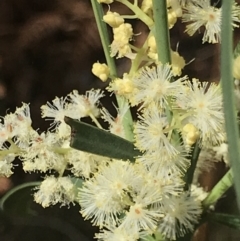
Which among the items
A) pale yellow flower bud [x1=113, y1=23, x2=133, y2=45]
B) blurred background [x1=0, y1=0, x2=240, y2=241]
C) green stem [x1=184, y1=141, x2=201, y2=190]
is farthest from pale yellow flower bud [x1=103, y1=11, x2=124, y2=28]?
blurred background [x1=0, y1=0, x2=240, y2=241]

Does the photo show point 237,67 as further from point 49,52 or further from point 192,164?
point 49,52

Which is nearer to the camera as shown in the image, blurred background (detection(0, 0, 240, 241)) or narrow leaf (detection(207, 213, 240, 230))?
narrow leaf (detection(207, 213, 240, 230))

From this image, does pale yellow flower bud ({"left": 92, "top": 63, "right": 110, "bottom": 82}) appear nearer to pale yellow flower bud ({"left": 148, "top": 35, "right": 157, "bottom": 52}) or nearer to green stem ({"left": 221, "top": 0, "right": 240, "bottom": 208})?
pale yellow flower bud ({"left": 148, "top": 35, "right": 157, "bottom": 52})

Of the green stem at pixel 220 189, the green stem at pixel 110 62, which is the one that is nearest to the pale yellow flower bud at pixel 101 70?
the green stem at pixel 110 62

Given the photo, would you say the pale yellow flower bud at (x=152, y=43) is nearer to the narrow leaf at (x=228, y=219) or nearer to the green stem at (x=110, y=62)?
the green stem at (x=110, y=62)

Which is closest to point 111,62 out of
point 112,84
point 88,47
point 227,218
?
point 112,84

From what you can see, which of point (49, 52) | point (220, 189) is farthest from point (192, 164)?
point (49, 52)
